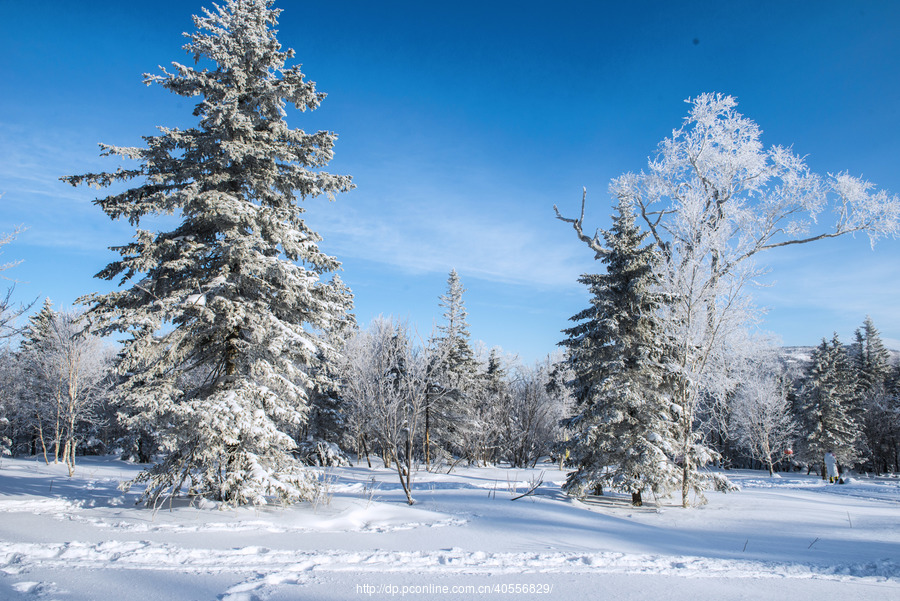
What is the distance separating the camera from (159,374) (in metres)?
9.03

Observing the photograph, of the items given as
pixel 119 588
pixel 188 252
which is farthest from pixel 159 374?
pixel 119 588

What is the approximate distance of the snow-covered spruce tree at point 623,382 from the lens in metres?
11.8

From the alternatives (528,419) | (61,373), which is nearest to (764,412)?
(528,419)

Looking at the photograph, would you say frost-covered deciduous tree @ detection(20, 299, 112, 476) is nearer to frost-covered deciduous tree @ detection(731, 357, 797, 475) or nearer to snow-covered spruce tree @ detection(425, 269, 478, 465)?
snow-covered spruce tree @ detection(425, 269, 478, 465)

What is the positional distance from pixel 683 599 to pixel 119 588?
18.1 ft

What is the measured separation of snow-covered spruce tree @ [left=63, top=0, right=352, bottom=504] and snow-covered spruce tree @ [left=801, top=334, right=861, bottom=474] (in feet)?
123

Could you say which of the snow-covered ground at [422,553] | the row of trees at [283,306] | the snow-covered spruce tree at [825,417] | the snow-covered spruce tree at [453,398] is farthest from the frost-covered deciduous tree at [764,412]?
the snow-covered ground at [422,553]

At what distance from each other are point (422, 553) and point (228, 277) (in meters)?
6.50

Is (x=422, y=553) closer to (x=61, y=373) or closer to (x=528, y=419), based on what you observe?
(x=61, y=373)

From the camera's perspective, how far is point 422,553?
6109mm

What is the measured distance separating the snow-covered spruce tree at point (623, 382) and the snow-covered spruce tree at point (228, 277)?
23.7 feet

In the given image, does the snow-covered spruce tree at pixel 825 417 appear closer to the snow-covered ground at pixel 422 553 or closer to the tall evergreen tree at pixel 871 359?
the tall evergreen tree at pixel 871 359

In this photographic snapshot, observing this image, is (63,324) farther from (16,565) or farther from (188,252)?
(16,565)

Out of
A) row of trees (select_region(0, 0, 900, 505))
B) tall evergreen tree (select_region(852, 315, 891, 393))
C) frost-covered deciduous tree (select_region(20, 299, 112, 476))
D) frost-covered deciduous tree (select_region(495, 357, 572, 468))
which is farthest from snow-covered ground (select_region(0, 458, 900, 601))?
tall evergreen tree (select_region(852, 315, 891, 393))
